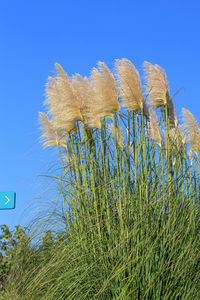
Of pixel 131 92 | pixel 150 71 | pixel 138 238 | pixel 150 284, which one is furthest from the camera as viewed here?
pixel 150 71

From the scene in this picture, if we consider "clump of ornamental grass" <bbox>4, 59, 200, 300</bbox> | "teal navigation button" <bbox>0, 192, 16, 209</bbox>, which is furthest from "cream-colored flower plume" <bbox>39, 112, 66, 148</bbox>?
"teal navigation button" <bbox>0, 192, 16, 209</bbox>

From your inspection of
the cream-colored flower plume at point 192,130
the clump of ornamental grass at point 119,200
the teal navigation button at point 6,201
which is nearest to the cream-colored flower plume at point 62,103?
the clump of ornamental grass at point 119,200

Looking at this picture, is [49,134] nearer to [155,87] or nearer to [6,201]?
[155,87]

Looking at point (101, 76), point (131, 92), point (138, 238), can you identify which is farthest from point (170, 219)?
point (101, 76)

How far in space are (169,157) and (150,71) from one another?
3.17ft

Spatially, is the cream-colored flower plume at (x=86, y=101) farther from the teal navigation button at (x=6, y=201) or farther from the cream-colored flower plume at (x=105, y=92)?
the teal navigation button at (x=6, y=201)

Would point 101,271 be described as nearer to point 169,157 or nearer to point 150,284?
point 150,284

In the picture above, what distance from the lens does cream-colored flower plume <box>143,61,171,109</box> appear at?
15.1ft

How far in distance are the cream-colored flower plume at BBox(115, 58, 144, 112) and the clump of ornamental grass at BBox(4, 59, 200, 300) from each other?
0.03 ft

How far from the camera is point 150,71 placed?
4.66 m

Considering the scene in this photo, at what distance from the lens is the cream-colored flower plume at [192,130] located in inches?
207

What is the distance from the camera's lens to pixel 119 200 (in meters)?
4.09

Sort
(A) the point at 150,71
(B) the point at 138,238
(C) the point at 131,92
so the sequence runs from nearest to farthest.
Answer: (B) the point at 138,238
(C) the point at 131,92
(A) the point at 150,71

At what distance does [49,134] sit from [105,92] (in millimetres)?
1194
